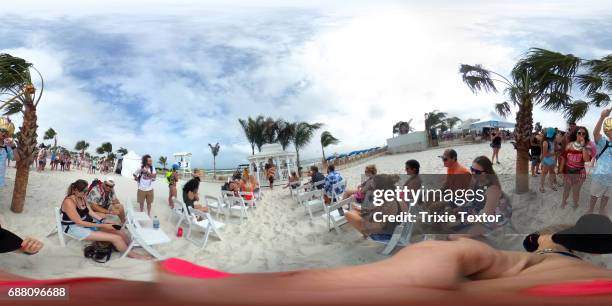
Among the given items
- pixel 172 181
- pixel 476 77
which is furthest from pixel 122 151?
pixel 476 77

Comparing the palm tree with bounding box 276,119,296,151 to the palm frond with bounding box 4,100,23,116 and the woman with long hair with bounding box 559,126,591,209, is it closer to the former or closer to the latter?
the palm frond with bounding box 4,100,23,116

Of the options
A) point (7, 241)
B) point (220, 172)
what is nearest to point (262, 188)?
point (220, 172)

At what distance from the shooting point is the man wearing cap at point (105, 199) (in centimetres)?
89

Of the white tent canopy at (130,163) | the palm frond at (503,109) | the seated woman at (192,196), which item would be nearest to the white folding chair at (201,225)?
the seated woman at (192,196)

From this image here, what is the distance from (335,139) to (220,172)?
14.0 inches

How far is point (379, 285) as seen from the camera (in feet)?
1.34

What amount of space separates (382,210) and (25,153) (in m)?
0.99

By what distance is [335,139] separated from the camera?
3.43 ft

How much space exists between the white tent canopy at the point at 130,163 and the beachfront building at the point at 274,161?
299 millimetres

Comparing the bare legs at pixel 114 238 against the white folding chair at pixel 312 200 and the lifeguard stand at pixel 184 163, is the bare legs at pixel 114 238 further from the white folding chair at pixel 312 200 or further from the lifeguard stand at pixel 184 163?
the white folding chair at pixel 312 200

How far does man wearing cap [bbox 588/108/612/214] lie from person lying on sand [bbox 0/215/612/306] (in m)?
0.77

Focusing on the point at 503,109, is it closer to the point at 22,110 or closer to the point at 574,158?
the point at 574,158

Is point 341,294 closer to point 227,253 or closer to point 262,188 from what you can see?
point 227,253

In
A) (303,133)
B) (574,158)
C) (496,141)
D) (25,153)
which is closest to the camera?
(25,153)
